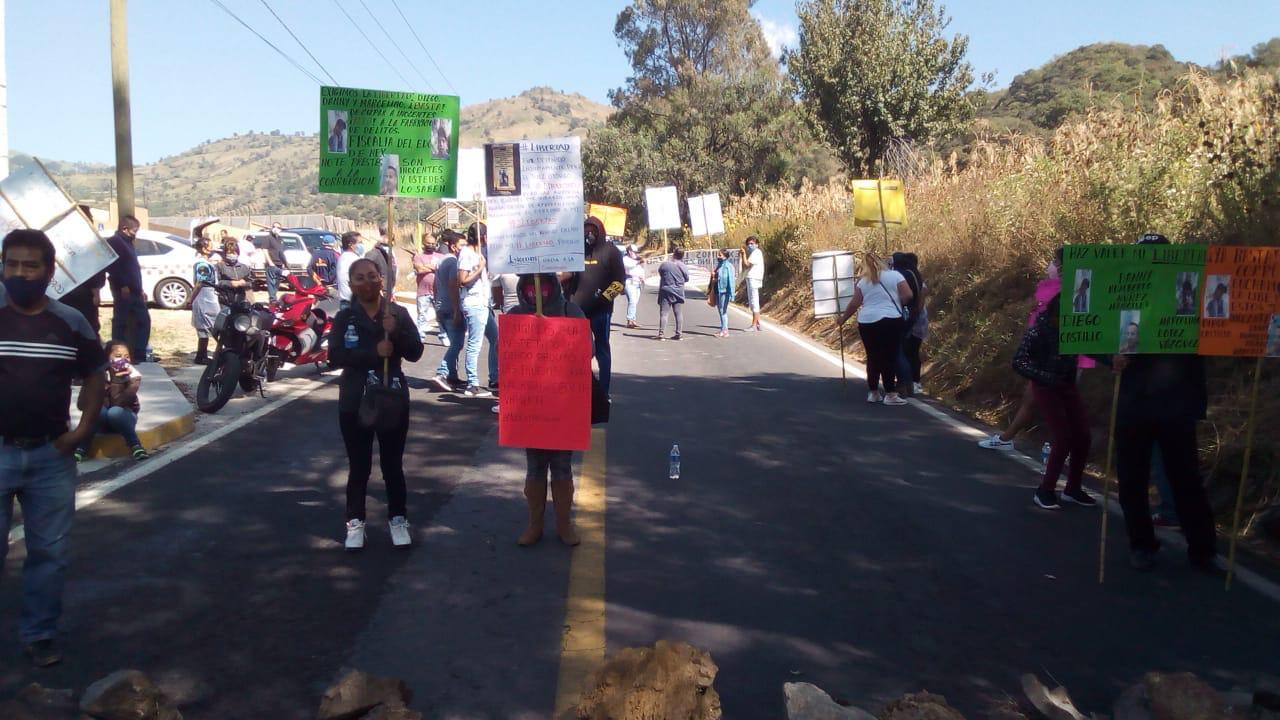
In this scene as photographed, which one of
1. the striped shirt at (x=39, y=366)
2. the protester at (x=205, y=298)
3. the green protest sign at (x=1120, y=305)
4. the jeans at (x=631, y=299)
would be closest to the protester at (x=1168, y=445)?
the green protest sign at (x=1120, y=305)

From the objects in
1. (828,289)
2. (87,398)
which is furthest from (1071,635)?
(828,289)

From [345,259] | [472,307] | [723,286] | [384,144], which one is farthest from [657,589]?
[723,286]

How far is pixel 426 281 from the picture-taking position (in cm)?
1892

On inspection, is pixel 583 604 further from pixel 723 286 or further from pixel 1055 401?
pixel 723 286

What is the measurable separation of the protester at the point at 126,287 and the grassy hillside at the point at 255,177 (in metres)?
78.5

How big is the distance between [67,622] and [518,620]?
80.3 inches

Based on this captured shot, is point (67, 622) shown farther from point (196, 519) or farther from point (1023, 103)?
point (1023, 103)

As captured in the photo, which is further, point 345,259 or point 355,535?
point 345,259

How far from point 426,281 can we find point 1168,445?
1467cm

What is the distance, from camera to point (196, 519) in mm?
6703

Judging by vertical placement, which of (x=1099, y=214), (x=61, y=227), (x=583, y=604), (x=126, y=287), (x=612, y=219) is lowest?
(x=583, y=604)

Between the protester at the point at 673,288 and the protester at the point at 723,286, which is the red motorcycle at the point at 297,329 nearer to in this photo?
the protester at the point at 673,288

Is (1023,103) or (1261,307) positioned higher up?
(1023,103)

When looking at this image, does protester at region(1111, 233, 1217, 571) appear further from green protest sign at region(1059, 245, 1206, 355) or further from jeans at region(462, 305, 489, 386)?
jeans at region(462, 305, 489, 386)
